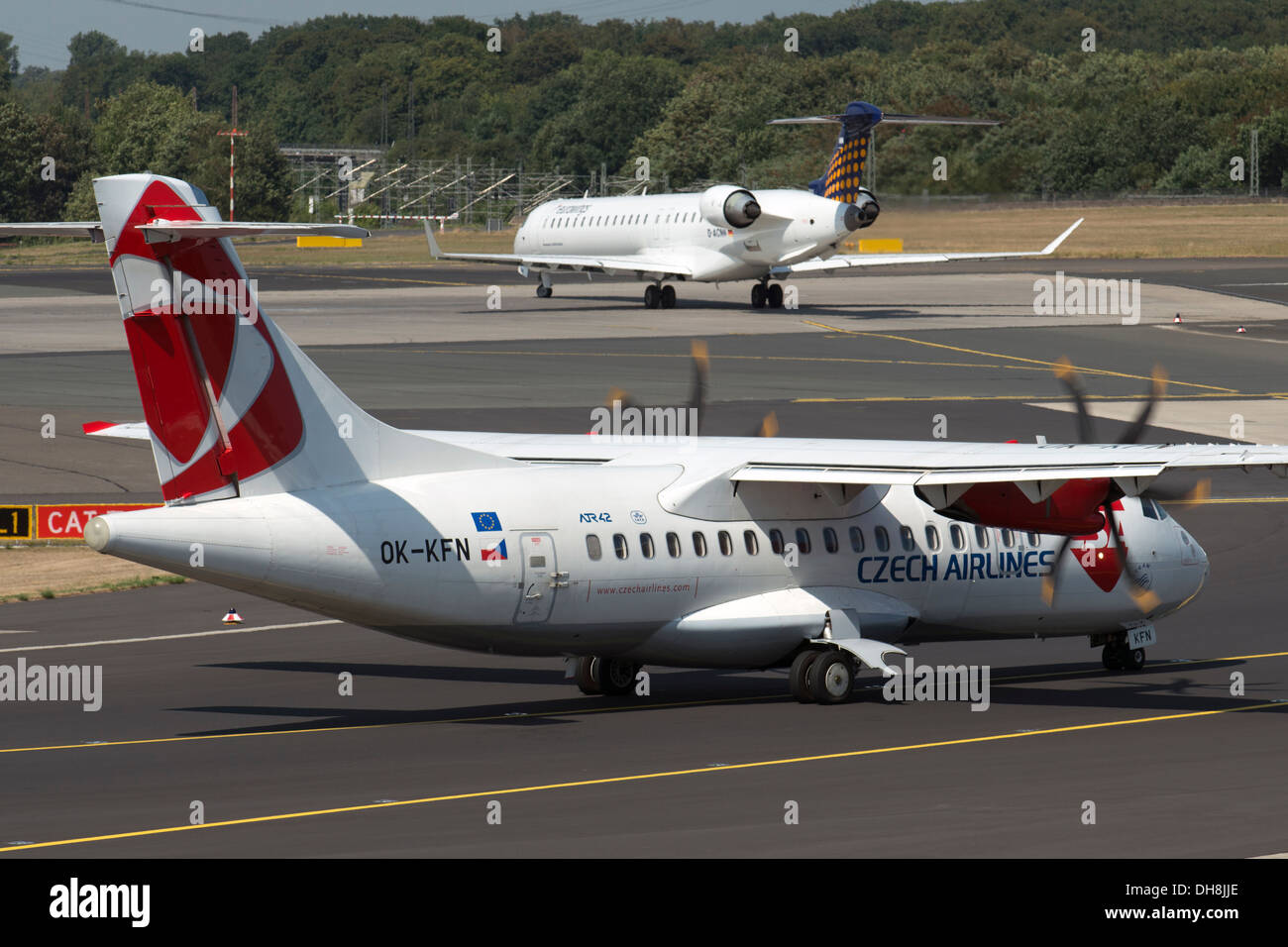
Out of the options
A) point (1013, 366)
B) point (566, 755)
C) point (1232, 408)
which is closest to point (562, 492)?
point (566, 755)

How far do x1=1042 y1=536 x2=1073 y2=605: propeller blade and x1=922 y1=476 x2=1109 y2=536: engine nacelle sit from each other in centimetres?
81

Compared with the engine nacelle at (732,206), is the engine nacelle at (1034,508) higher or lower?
lower

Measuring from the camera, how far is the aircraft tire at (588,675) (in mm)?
23625

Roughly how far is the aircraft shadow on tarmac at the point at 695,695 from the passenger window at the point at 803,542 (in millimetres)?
1978

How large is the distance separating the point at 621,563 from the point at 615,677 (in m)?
2.63

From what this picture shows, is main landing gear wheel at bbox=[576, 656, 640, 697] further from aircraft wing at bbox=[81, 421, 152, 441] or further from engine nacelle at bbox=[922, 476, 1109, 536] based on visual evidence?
aircraft wing at bbox=[81, 421, 152, 441]

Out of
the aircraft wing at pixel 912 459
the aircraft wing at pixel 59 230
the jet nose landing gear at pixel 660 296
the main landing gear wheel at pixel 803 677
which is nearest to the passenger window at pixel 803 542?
the aircraft wing at pixel 912 459

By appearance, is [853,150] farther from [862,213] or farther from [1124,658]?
[1124,658]

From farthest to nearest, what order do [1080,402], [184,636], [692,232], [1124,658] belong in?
[692,232], [184,636], [1124,658], [1080,402]

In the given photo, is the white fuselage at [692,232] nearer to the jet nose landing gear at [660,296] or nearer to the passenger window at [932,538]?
the jet nose landing gear at [660,296]

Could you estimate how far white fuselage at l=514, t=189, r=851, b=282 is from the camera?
74688 mm

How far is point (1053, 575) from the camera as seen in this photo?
24.0 meters

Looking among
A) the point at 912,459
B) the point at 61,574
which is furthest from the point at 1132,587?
the point at 61,574

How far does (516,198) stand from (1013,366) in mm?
101701
